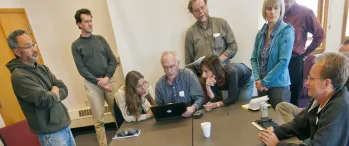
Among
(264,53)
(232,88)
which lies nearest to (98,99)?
A: (232,88)

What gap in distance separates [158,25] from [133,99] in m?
1.28

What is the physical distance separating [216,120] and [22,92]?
1408 millimetres

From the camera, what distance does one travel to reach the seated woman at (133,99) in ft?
6.00

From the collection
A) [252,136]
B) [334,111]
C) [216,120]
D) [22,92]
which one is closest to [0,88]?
[22,92]

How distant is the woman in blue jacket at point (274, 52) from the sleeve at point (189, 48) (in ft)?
2.93

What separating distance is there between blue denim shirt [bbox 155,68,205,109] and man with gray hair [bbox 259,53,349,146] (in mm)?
881

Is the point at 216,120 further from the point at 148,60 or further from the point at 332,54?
the point at 148,60

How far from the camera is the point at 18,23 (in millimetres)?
2836

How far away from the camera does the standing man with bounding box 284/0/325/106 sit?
81.5 inches

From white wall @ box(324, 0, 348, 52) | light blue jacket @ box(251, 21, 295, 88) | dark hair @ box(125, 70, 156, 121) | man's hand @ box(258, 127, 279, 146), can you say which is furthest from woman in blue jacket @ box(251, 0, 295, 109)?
white wall @ box(324, 0, 348, 52)

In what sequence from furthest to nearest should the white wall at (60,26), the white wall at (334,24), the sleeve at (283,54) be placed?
the white wall at (334,24), the white wall at (60,26), the sleeve at (283,54)

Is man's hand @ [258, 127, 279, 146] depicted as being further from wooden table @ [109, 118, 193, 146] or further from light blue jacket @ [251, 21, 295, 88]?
light blue jacket @ [251, 21, 295, 88]

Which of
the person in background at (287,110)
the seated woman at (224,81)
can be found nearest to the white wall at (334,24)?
the seated woman at (224,81)

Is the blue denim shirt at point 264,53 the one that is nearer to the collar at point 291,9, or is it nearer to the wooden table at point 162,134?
the collar at point 291,9
